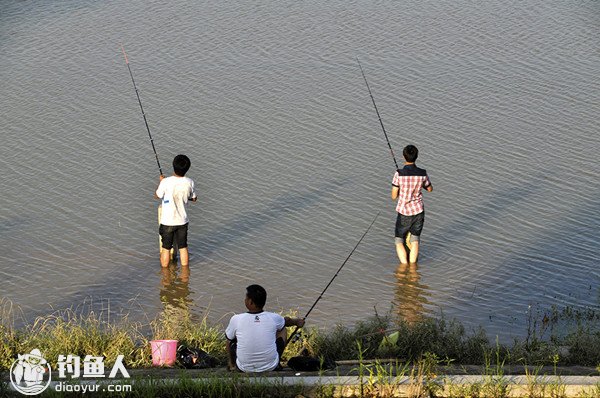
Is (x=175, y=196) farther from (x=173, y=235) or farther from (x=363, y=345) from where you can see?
(x=363, y=345)

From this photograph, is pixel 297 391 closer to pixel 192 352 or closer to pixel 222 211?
pixel 192 352

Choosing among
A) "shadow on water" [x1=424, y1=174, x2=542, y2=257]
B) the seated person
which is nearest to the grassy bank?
the seated person

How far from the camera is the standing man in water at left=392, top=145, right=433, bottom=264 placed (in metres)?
11.2

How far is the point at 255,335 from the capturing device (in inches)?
309

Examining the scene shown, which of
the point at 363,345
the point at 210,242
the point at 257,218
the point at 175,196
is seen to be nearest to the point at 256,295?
the point at 363,345

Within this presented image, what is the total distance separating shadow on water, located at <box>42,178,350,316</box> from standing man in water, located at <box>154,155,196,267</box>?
384 millimetres

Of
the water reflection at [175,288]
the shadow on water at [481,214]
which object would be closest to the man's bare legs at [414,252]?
the shadow on water at [481,214]

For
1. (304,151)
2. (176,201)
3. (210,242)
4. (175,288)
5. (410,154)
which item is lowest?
(175,288)

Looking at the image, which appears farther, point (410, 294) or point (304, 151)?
point (304, 151)
